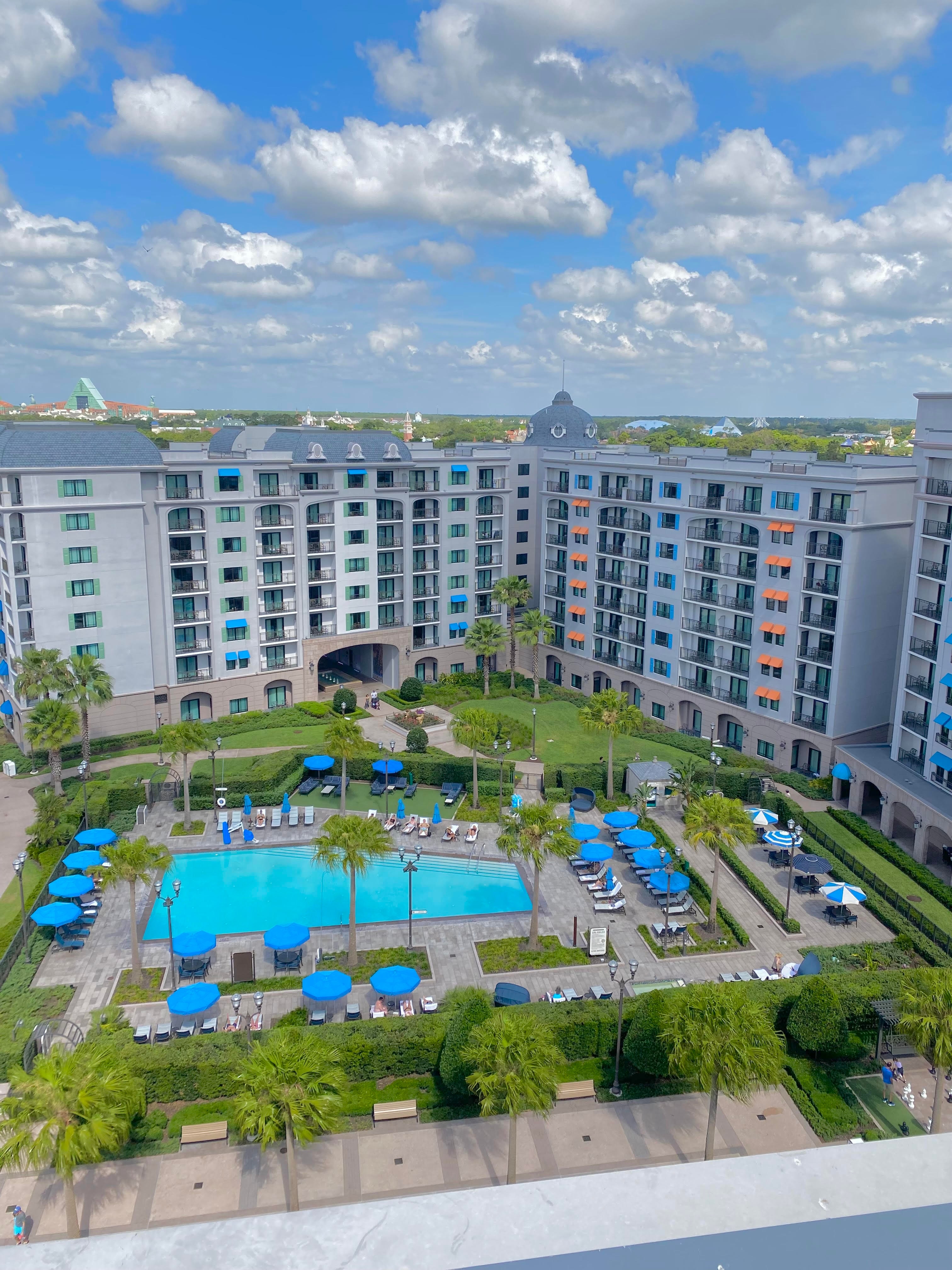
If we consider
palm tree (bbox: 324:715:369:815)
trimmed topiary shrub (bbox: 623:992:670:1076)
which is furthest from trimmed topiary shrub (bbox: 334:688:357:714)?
trimmed topiary shrub (bbox: 623:992:670:1076)

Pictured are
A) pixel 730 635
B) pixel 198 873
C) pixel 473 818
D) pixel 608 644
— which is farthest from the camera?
pixel 608 644

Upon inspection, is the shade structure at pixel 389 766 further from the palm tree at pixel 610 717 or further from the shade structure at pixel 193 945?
the shade structure at pixel 193 945

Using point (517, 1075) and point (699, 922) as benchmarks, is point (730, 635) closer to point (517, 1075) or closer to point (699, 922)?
point (699, 922)

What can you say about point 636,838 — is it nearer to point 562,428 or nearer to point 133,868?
point 133,868

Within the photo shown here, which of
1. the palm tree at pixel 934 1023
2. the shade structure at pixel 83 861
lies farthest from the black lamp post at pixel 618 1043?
the shade structure at pixel 83 861

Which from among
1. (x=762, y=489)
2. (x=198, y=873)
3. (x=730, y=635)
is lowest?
(x=198, y=873)

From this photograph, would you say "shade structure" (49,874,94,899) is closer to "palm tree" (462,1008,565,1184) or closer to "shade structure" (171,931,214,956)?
"shade structure" (171,931,214,956)

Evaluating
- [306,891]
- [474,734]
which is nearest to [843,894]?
[474,734]

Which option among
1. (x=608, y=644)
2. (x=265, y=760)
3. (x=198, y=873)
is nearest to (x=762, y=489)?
(x=608, y=644)
